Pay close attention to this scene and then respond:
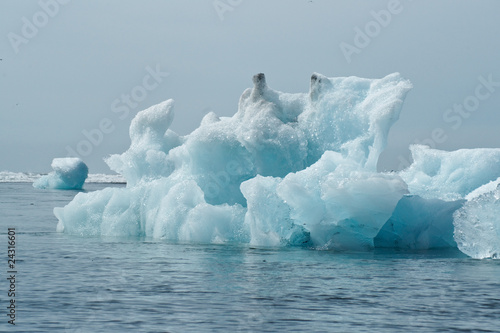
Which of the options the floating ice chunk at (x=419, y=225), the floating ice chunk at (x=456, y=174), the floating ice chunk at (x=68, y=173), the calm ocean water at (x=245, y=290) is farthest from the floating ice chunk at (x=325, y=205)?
the floating ice chunk at (x=68, y=173)

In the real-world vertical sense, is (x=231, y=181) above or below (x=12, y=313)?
above

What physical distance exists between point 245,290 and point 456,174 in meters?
9.91

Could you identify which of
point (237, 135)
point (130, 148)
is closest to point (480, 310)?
point (237, 135)

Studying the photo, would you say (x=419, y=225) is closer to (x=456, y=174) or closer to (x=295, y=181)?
(x=456, y=174)

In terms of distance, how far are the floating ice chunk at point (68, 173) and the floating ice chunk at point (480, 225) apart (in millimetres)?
47426

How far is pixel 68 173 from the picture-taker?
6162cm

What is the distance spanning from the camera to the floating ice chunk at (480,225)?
16.6 m

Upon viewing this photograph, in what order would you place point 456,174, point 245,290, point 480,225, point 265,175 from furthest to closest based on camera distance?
point 265,175, point 456,174, point 480,225, point 245,290

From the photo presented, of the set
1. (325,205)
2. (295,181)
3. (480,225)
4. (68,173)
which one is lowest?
(480,225)

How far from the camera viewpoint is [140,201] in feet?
71.9

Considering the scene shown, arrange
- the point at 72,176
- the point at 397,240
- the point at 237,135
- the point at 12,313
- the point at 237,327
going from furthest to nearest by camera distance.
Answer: the point at 72,176 < the point at 237,135 < the point at 397,240 < the point at 12,313 < the point at 237,327

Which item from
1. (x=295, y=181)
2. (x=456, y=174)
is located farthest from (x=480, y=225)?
(x=456, y=174)

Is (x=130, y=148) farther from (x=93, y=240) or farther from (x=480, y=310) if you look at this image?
(x=480, y=310)

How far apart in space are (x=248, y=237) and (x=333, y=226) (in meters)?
2.45
